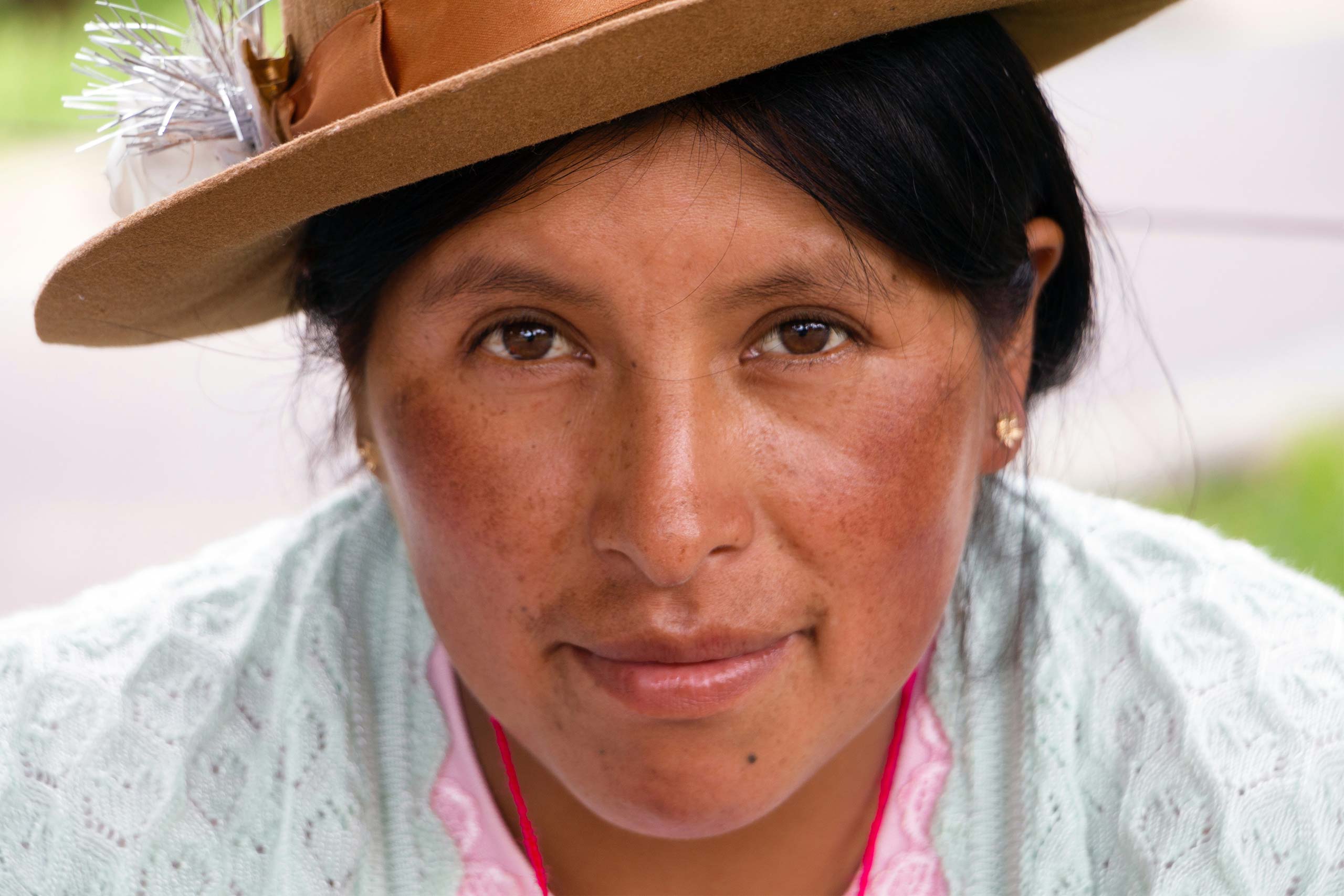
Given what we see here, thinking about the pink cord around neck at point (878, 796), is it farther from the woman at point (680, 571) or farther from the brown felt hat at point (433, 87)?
the brown felt hat at point (433, 87)

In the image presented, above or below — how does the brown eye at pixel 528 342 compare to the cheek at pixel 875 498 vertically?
above

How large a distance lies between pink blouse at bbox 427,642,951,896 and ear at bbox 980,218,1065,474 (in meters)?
0.32

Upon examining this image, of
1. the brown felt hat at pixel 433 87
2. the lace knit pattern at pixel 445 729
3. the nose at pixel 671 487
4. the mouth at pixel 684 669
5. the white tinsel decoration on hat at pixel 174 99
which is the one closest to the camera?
the brown felt hat at pixel 433 87

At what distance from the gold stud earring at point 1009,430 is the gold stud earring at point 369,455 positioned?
0.79 metres

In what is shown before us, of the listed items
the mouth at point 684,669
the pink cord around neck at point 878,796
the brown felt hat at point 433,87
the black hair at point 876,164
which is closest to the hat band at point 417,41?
the brown felt hat at point 433,87

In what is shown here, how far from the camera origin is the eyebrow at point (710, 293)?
147 centimetres

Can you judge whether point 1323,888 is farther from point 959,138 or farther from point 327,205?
point 327,205

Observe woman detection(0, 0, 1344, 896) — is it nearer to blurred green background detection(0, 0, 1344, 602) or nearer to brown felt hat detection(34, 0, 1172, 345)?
brown felt hat detection(34, 0, 1172, 345)

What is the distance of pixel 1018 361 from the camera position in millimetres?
1842

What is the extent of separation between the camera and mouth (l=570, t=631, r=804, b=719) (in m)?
1.53

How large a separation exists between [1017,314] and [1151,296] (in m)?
3.82

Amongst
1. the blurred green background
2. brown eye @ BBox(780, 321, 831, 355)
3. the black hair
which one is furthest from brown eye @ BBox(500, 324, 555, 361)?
the blurred green background

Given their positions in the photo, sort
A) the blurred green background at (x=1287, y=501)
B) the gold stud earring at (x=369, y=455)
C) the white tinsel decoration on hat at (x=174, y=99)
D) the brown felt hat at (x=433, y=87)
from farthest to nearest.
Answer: the blurred green background at (x=1287, y=501) < the gold stud earring at (x=369, y=455) < the white tinsel decoration on hat at (x=174, y=99) < the brown felt hat at (x=433, y=87)

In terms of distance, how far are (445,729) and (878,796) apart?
1.96 feet
